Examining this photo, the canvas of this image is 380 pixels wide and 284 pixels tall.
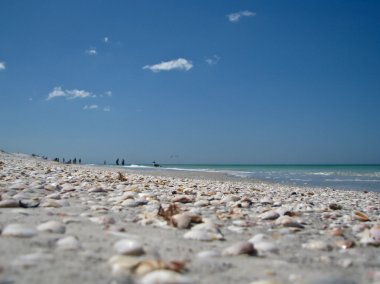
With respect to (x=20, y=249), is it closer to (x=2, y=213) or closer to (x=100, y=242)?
(x=100, y=242)

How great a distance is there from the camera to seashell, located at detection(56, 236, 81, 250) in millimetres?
1789

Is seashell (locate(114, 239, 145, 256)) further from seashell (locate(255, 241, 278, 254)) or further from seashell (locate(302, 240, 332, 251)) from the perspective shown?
seashell (locate(302, 240, 332, 251))

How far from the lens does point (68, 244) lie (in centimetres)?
182

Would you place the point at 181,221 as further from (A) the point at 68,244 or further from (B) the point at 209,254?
(A) the point at 68,244

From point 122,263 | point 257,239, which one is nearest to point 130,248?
point 122,263

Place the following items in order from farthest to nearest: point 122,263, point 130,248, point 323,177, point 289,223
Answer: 1. point 323,177
2. point 289,223
3. point 130,248
4. point 122,263

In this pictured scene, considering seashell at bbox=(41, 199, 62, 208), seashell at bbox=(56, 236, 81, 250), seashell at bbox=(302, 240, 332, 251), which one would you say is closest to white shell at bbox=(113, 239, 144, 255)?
seashell at bbox=(56, 236, 81, 250)

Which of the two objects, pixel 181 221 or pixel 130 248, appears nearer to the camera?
pixel 130 248

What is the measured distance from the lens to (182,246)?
80.9 inches

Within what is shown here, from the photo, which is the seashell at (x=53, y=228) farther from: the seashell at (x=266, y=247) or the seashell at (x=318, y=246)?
the seashell at (x=318, y=246)

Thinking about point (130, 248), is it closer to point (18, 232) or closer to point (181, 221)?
point (18, 232)

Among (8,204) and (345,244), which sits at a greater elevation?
(8,204)

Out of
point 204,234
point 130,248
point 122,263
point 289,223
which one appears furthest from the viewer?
point 289,223

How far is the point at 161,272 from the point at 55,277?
1.43 ft
